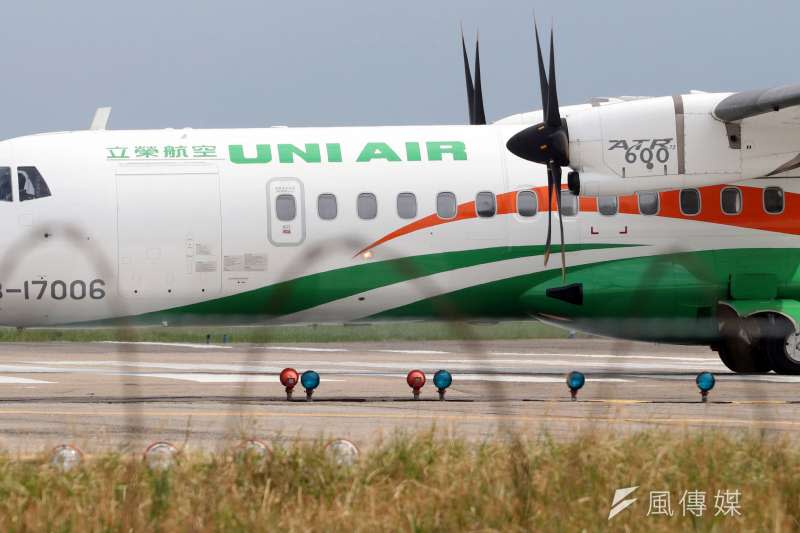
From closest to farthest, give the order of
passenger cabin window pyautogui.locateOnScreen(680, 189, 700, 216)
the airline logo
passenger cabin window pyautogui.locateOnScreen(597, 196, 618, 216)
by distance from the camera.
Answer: the airline logo
passenger cabin window pyautogui.locateOnScreen(597, 196, 618, 216)
passenger cabin window pyautogui.locateOnScreen(680, 189, 700, 216)

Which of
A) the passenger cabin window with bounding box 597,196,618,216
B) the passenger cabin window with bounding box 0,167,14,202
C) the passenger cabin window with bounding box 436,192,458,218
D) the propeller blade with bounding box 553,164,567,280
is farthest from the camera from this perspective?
the passenger cabin window with bounding box 597,196,618,216

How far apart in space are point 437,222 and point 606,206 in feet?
9.90

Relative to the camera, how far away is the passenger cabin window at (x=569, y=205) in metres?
24.7

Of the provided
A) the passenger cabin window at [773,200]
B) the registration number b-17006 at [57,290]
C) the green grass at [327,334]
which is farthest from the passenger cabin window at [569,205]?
the green grass at [327,334]

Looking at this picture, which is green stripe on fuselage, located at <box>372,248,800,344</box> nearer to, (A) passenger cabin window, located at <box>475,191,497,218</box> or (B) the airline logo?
(A) passenger cabin window, located at <box>475,191,497,218</box>

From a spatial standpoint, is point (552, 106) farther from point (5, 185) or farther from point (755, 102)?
point (5, 185)

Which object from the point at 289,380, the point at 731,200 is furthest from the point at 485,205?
the point at 289,380

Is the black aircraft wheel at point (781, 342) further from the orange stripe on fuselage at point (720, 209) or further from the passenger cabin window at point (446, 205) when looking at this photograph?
the passenger cabin window at point (446, 205)

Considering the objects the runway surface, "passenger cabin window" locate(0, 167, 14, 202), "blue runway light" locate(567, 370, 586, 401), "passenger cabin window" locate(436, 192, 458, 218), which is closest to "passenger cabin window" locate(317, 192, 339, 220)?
"passenger cabin window" locate(436, 192, 458, 218)

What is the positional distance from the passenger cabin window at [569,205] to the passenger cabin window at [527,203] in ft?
1.51

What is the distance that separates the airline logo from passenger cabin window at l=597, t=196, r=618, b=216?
2.50 m

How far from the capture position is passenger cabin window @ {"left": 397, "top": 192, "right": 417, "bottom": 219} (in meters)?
24.4

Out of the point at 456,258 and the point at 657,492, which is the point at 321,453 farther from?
the point at 456,258

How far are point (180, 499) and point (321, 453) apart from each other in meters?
1.48
